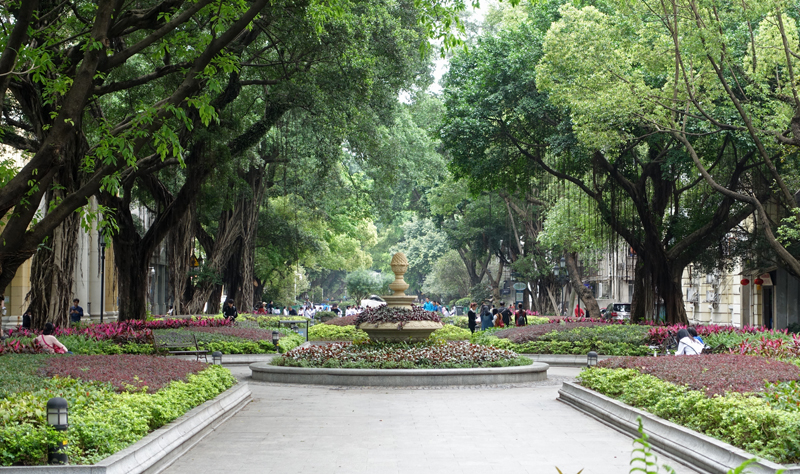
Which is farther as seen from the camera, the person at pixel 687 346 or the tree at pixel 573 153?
the tree at pixel 573 153

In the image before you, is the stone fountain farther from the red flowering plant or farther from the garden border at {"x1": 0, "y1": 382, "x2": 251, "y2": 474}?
the garden border at {"x1": 0, "y1": 382, "x2": 251, "y2": 474}

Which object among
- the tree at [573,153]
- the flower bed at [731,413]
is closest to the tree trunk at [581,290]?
the tree at [573,153]

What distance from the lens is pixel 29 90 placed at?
1689cm

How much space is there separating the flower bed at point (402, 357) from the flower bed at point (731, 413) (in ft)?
18.5

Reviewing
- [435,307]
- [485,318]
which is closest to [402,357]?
[485,318]

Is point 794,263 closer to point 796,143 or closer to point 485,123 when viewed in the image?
point 796,143

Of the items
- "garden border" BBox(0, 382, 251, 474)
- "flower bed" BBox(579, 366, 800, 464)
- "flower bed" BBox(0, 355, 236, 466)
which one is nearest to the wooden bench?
"flower bed" BBox(0, 355, 236, 466)

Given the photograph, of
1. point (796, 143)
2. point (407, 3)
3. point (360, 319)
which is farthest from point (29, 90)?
point (796, 143)

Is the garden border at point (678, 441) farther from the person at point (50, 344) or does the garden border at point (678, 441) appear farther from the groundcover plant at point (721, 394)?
the person at point (50, 344)

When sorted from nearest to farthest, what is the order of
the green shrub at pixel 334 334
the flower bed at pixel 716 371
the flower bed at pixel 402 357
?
1. the flower bed at pixel 716 371
2. the flower bed at pixel 402 357
3. the green shrub at pixel 334 334

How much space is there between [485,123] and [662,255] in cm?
755

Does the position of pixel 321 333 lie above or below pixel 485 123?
below

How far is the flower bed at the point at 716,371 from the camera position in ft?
34.2

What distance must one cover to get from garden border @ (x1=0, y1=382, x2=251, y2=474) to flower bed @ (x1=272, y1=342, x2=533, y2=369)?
16.8 ft
